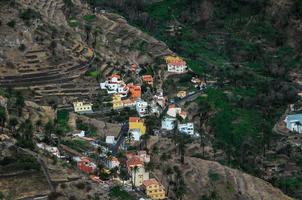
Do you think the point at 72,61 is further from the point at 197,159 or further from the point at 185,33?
the point at 185,33

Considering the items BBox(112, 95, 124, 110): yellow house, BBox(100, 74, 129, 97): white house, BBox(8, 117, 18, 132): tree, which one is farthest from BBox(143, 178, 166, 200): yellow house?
BBox(100, 74, 129, 97): white house

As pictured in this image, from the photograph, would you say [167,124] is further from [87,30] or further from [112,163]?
Answer: [87,30]

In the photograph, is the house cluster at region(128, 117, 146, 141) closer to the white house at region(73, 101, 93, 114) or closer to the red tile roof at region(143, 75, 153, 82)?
the white house at region(73, 101, 93, 114)

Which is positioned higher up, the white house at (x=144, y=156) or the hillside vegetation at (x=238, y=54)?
the hillside vegetation at (x=238, y=54)

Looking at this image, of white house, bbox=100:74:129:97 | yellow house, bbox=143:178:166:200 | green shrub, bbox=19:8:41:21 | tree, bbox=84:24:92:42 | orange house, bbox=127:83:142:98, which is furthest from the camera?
tree, bbox=84:24:92:42

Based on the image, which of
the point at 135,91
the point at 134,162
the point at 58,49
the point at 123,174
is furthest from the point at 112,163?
the point at 58,49

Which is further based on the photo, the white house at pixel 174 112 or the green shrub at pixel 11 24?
the green shrub at pixel 11 24

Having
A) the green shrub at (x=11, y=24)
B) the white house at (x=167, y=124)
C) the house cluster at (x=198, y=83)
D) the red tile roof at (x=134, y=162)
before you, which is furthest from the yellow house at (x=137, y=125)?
the green shrub at (x=11, y=24)

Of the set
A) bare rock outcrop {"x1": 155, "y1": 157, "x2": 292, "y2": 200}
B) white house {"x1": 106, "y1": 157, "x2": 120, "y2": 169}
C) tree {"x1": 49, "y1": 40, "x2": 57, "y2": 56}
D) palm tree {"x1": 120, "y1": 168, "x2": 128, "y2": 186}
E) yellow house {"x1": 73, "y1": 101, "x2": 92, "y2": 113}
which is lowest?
bare rock outcrop {"x1": 155, "y1": 157, "x2": 292, "y2": 200}

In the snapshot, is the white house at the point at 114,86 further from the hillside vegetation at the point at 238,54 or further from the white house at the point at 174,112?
the hillside vegetation at the point at 238,54
